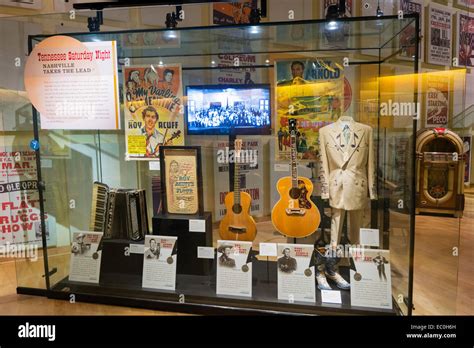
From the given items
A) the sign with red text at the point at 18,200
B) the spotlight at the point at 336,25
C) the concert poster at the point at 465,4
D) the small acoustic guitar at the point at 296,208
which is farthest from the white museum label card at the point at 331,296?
the concert poster at the point at 465,4

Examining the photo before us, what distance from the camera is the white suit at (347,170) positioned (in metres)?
2.75

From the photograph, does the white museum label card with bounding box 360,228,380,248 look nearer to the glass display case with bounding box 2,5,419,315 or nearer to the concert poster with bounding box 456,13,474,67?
the glass display case with bounding box 2,5,419,315

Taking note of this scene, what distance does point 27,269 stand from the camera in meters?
3.30

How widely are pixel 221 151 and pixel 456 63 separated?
5565mm

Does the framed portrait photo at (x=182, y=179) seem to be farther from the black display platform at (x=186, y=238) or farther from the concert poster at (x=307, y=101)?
the concert poster at (x=307, y=101)

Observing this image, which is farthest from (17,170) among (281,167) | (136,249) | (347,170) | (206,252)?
(347,170)

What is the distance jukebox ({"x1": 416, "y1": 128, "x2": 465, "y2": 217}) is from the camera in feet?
17.3

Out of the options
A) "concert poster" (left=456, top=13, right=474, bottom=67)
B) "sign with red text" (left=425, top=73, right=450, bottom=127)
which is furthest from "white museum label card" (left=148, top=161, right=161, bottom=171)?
"concert poster" (left=456, top=13, right=474, bottom=67)

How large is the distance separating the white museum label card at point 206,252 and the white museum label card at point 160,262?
0.65 ft

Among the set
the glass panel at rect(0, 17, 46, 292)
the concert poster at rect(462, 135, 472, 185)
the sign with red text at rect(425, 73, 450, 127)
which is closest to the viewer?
the glass panel at rect(0, 17, 46, 292)

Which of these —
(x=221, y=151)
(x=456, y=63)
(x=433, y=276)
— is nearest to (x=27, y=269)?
(x=221, y=151)

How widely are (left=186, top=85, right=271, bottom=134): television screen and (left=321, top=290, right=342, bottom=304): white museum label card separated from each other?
4.71 feet

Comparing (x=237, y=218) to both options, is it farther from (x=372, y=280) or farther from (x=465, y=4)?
(x=465, y=4)

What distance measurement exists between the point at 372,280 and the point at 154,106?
7.58 feet
